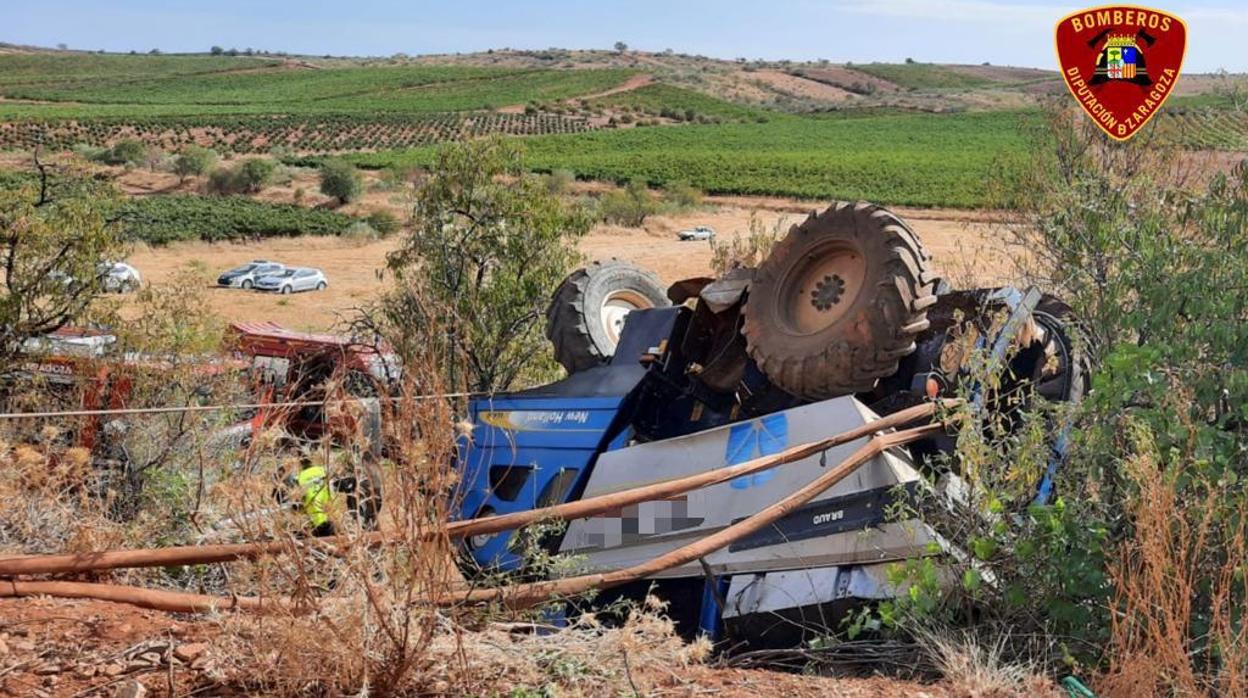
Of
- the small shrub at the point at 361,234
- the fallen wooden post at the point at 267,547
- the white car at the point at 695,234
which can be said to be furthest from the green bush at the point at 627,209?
the fallen wooden post at the point at 267,547

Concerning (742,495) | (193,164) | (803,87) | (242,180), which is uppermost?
(803,87)

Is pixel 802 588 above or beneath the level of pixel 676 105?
beneath

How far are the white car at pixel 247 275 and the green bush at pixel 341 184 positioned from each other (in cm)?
2482

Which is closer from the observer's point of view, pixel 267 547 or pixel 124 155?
pixel 267 547

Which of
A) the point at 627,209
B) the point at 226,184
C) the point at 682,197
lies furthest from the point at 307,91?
the point at 627,209

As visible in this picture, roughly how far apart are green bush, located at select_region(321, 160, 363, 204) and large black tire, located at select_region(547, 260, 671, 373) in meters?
54.4

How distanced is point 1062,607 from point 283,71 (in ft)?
552

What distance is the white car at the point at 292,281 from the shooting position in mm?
34719

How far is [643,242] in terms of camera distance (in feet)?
142

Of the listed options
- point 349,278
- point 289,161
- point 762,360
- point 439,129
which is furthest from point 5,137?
point 762,360

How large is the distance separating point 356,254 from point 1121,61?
35.1 m

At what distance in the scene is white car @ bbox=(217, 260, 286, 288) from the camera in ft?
116

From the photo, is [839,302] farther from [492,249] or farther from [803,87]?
[803,87]

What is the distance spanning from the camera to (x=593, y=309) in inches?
324
